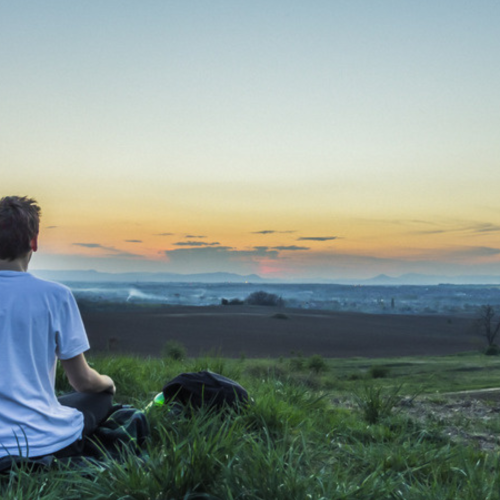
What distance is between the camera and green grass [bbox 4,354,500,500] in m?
2.76

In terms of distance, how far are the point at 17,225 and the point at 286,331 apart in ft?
142

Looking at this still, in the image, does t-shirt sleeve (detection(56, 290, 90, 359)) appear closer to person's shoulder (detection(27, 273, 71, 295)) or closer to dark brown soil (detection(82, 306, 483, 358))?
Result: person's shoulder (detection(27, 273, 71, 295))

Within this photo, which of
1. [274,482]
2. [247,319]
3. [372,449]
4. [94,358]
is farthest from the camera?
[247,319]

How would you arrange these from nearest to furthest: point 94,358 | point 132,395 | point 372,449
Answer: point 372,449 < point 132,395 < point 94,358

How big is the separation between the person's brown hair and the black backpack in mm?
1893

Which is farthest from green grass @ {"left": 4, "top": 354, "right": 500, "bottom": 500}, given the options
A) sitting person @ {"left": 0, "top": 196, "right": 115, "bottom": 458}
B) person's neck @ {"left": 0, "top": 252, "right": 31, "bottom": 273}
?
person's neck @ {"left": 0, "top": 252, "right": 31, "bottom": 273}

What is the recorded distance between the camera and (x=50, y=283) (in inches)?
117

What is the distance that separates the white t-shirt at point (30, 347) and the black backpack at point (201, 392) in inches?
56.8

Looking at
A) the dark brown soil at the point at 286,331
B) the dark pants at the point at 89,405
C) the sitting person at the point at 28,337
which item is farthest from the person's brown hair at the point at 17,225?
the dark brown soil at the point at 286,331

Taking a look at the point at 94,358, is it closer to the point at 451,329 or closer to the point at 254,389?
the point at 254,389

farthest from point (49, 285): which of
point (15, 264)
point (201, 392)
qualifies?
point (201, 392)

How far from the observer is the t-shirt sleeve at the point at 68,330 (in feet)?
9.67

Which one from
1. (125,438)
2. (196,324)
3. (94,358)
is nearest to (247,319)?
(196,324)

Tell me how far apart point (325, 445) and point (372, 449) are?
432mm
